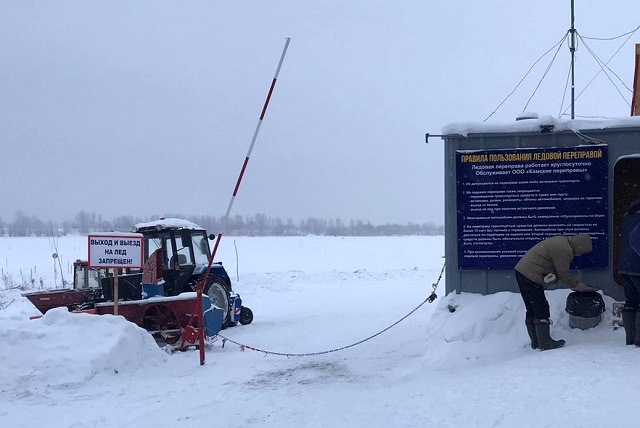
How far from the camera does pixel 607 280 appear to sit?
778 centimetres

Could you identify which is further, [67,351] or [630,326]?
[67,351]

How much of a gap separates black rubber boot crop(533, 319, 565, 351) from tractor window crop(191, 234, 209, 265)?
8.08 metres

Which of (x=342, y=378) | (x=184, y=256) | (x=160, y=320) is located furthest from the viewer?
(x=184, y=256)

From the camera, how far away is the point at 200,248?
511 inches

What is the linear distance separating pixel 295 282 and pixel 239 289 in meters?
3.71

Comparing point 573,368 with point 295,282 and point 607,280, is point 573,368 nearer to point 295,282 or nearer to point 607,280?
point 607,280

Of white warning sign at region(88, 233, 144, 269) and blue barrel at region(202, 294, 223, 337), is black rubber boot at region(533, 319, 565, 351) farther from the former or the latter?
blue barrel at region(202, 294, 223, 337)

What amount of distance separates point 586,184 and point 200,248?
836cm

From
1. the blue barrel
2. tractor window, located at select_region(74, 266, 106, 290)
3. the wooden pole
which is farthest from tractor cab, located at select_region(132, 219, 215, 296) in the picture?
the wooden pole

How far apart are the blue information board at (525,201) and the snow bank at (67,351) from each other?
4.71 m

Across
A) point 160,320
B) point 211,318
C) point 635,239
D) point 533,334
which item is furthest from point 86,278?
point 635,239

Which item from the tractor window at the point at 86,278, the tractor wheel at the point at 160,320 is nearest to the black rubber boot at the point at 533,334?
the tractor wheel at the point at 160,320

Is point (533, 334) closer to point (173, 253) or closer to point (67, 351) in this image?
point (67, 351)

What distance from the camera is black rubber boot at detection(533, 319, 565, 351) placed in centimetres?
664
